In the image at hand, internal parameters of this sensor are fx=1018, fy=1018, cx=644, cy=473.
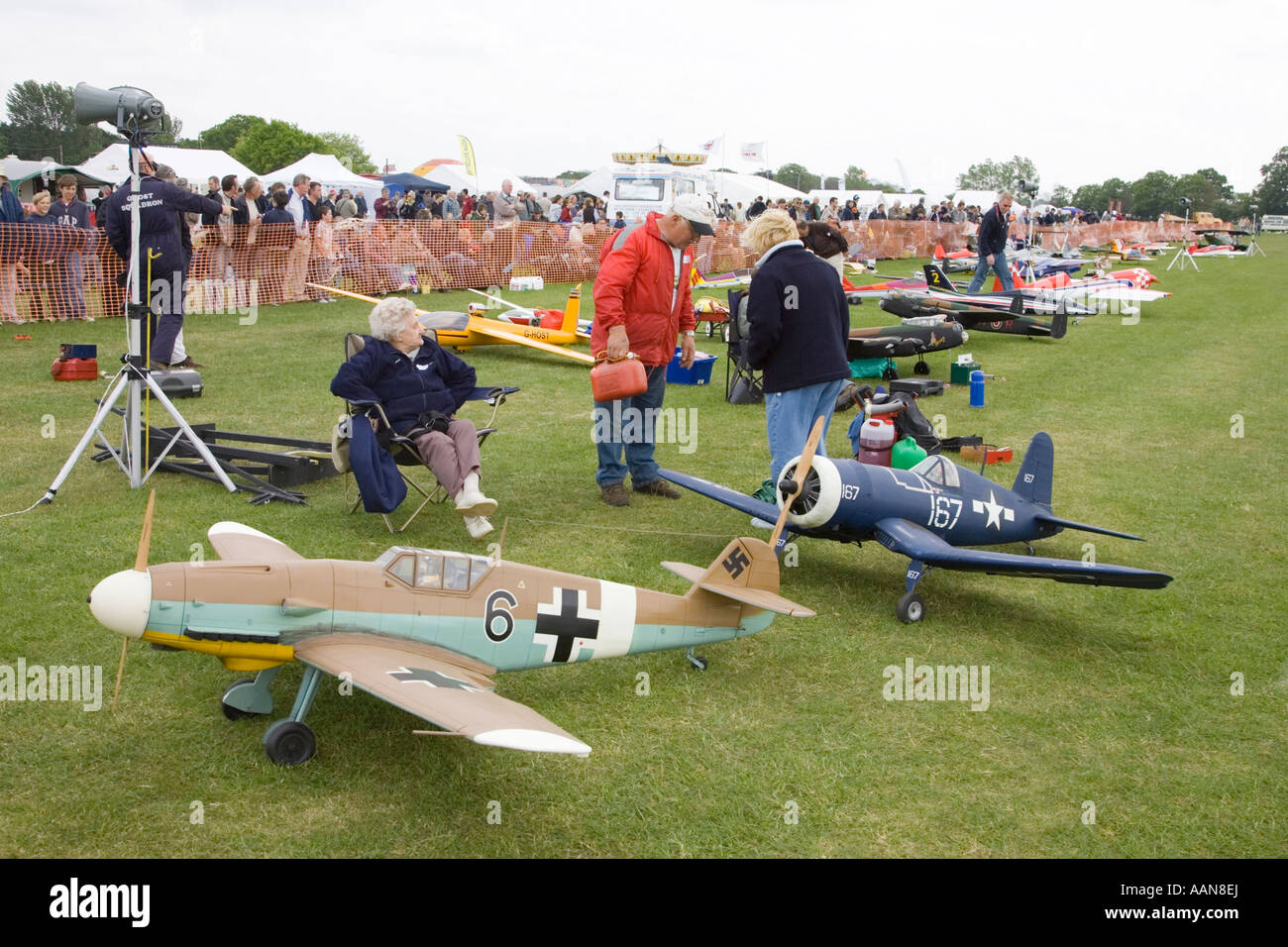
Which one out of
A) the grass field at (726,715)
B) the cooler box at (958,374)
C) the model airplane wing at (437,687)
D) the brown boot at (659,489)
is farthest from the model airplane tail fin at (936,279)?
the model airplane wing at (437,687)

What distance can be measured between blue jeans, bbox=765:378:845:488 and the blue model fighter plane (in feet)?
1.29

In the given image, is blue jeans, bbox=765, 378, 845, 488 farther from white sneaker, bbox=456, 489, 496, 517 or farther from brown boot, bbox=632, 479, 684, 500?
white sneaker, bbox=456, 489, 496, 517

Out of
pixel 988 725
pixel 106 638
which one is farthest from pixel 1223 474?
pixel 106 638

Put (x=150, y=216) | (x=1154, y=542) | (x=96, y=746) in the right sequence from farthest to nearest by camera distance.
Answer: (x=150, y=216) → (x=1154, y=542) → (x=96, y=746)

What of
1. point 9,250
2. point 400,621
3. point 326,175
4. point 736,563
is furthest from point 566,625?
point 326,175

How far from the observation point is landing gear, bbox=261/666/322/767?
4.17 metres

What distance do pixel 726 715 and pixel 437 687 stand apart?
147 cm

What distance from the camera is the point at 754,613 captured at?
5395 mm

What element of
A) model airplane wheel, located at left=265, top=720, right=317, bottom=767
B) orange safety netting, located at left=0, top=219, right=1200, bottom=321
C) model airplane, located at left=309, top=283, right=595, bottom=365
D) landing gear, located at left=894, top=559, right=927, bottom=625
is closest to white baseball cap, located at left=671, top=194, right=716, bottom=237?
landing gear, located at left=894, top=559, right=927, bottom=625

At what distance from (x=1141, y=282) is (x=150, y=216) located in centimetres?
2199

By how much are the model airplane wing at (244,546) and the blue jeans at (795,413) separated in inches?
125

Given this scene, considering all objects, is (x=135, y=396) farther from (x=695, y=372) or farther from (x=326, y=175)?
(x=326, y=175)

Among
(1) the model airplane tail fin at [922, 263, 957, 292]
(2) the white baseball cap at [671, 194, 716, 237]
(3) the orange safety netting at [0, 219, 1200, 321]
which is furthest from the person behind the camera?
(1) the model airplane tail fin at [922, 263, 957, 292]

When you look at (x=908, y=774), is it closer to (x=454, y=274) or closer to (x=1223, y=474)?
(x=1223, y=474)
